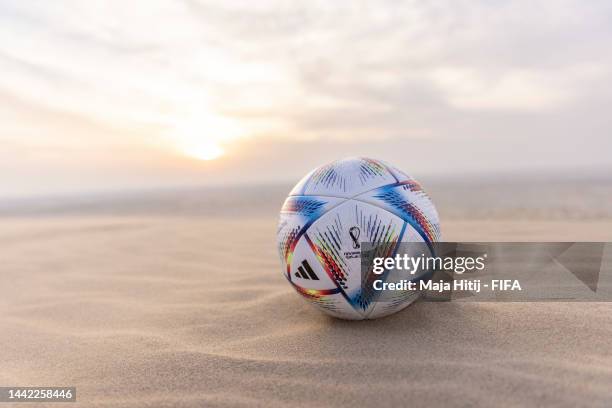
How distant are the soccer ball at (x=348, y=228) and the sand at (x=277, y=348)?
0.28 m

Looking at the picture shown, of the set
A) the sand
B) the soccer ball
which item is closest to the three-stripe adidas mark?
the soccer ball

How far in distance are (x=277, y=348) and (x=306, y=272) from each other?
1.87ft

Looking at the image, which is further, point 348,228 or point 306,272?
point 306,272

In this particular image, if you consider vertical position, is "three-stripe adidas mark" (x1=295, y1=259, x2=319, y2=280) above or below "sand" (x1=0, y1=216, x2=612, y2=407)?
above

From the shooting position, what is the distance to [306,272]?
2.97 m

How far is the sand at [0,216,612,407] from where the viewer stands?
2.24 meters

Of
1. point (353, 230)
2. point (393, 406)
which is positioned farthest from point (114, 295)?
point (393, 406)

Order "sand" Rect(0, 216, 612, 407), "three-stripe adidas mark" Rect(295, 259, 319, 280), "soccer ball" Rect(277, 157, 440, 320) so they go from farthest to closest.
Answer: "three-stripe adidas mark" Rect(295, 259, 319, 280) < "soccer ball" Rect(277, 157, 440, 320) < "sand" Rect(0, 216, 612, 407)

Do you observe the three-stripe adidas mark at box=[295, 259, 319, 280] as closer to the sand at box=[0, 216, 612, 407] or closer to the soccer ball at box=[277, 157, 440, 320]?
the soccer ball at box=[277, 157, 440, 320]

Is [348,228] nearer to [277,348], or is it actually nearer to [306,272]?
[306,272]

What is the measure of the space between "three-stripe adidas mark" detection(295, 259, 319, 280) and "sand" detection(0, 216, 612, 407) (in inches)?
17.6

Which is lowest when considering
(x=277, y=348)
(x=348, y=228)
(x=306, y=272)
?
(x=277, y=348)

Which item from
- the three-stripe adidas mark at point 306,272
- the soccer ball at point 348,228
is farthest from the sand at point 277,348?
the three-stripe adidas mark at point 306,272

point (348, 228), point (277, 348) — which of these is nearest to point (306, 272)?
point (348, 228)
